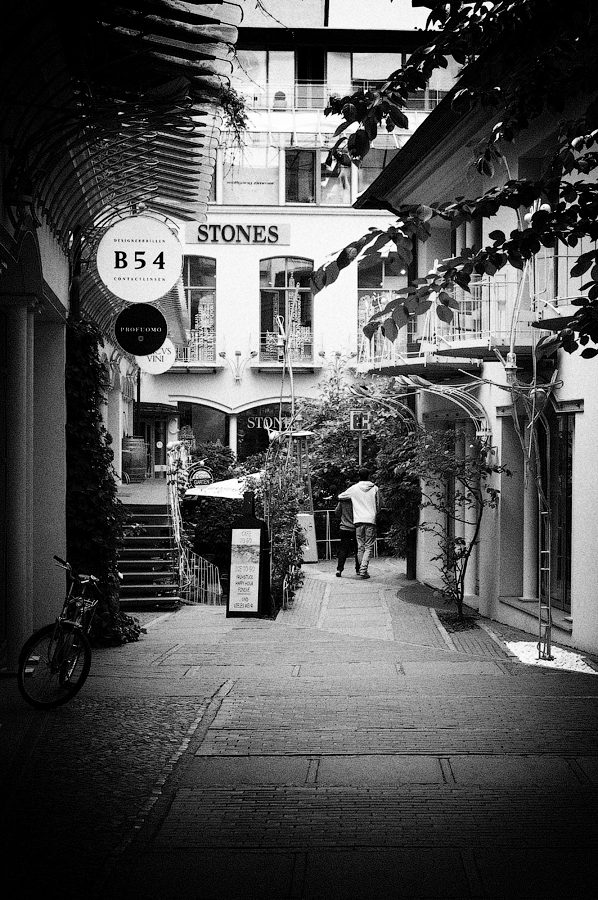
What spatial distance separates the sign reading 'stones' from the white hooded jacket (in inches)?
363

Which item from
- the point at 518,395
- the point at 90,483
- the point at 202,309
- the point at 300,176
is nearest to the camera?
the point at 90,483

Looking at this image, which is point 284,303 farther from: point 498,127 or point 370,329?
point 370,329

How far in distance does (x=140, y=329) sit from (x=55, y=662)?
459cm

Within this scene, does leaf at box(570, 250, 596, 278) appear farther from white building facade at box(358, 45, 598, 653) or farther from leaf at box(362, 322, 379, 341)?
white building facade at box(358, 45, 598, 653)

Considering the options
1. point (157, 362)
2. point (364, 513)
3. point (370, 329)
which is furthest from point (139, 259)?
point (364, 513)

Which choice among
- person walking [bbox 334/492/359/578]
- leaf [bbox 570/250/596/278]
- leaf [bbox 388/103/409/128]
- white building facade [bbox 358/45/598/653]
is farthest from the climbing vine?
person walking [bbox 334/492/359/578]

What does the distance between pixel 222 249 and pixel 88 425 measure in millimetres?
21861

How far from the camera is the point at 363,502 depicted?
19.2 m

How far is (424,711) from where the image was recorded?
26.6 ft

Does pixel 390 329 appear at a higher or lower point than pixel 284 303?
lower

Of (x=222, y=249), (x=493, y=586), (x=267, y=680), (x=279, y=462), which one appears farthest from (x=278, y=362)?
(x=267, y=680)

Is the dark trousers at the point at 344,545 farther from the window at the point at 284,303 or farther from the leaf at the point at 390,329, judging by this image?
the window at the point at 284,303

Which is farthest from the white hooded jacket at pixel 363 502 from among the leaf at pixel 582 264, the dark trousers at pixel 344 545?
the leaf at pixel 582 264

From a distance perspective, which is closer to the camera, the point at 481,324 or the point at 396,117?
the point at 396,117
